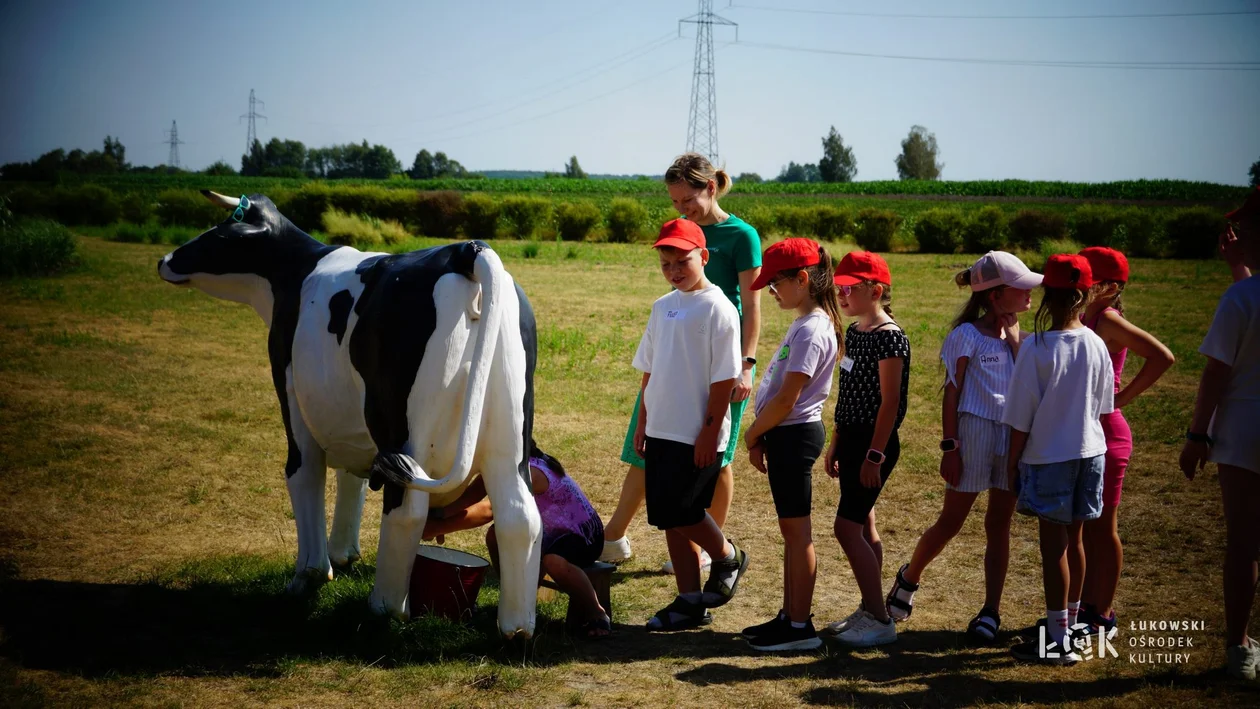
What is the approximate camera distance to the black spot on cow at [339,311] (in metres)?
4.38

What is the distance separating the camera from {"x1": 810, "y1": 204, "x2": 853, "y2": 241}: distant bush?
1292 inches

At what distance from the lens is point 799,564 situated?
13.8ft

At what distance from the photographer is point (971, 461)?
440cm

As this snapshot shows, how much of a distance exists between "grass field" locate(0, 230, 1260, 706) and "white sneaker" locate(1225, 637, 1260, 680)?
0.18ft

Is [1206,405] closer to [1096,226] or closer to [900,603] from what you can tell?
[900,603]

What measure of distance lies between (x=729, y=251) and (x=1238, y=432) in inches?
103

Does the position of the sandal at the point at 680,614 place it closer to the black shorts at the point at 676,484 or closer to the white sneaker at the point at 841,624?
the black shorts at the point at 676,484

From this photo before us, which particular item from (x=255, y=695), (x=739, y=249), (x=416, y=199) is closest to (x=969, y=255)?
(x=416, y=199)

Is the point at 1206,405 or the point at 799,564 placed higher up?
the point at 1206,405

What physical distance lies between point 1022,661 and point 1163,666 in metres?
0.62

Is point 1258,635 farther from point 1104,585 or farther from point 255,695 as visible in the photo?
point 255,695

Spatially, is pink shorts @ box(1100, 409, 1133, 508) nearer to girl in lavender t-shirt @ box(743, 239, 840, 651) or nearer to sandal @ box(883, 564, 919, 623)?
sandal @ box(883, 564, 919, 623)

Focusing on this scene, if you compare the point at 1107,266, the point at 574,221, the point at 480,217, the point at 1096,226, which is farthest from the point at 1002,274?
the point at 1096,226

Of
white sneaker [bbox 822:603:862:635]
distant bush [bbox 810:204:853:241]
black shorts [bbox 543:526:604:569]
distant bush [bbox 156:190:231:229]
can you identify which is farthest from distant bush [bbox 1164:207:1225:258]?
distant bush [bbox 156:190:231:229]
